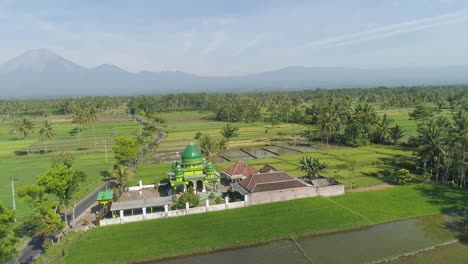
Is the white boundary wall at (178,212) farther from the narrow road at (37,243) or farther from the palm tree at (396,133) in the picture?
the palm tree at (396,133)

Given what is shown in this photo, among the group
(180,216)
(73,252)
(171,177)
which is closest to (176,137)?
(171,177)

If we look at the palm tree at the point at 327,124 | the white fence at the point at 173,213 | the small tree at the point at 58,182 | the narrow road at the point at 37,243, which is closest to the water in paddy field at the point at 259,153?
the palm tree at the point at 327,124

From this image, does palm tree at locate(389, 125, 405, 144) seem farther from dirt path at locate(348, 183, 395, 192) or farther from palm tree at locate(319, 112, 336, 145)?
dirt path at locate(348, 183, 395, 192)

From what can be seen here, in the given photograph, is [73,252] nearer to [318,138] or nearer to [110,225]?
[110,225]

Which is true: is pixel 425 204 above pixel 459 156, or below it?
below

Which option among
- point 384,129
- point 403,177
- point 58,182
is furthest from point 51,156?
point 384,129

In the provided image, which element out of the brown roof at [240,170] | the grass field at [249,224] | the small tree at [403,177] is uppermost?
the brown roof at [240,170]

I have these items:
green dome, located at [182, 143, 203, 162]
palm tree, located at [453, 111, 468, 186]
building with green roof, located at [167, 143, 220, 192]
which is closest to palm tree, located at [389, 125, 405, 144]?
palm tree, located at [453, 111, 468, 186]
